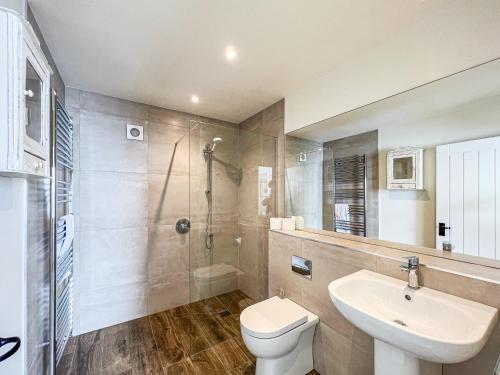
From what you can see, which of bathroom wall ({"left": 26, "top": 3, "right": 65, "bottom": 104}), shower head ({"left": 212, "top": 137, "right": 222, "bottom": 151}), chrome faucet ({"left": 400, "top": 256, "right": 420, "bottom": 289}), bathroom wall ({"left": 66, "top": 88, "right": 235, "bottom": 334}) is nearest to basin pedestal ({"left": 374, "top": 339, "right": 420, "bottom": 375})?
chrome faucet ({"left": 400, "top": 256, "right": 420, "bottom": 289})

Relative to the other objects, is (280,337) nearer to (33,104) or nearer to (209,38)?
(33,104)

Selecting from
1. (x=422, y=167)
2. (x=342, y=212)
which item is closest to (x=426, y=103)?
(x=422, y=167)

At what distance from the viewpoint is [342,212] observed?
6.07ft

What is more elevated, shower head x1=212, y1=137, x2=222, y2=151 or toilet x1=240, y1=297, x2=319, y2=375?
shower head x1=212, y1=137, x2=222, y2=151

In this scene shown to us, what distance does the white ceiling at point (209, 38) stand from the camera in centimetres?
120

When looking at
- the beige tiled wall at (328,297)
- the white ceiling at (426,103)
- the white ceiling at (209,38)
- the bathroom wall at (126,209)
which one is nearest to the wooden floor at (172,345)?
the bathroom wall at (126,209)

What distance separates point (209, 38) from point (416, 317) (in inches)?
79.8

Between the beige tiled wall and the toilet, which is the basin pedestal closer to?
the beige tiled wall

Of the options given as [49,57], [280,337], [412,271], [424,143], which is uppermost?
[49,57]

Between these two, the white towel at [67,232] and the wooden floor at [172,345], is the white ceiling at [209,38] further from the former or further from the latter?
the wooden floor at [172,345]

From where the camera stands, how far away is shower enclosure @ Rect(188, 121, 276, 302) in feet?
7.23

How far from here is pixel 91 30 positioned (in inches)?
53.9

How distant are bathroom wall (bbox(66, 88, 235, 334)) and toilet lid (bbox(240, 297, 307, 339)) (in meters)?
1.27

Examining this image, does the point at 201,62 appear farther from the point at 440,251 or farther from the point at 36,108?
the point at 440,251
